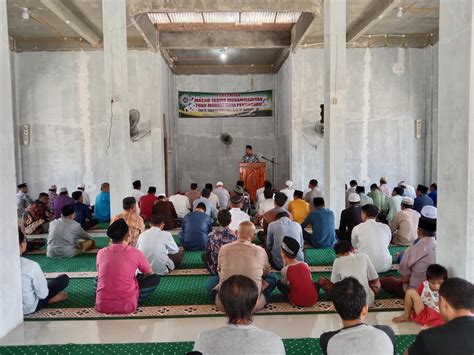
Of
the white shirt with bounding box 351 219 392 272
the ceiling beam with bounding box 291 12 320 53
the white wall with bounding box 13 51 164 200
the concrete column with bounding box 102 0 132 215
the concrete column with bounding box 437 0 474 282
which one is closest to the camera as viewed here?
the concrete column with bounding box 437 0 474 282

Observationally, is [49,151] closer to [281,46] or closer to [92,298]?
[281,46]

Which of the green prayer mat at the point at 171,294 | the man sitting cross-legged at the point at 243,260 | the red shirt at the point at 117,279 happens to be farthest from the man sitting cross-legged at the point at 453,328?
the red shirt at the point at 117,279

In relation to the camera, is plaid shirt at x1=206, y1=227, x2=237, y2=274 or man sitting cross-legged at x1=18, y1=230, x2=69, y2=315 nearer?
man sitting cross-legged at x1=18, y1=230, x2=69, y2=315

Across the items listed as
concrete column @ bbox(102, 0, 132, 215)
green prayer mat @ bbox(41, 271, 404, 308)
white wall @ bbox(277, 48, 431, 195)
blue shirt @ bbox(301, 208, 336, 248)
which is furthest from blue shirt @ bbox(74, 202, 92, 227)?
white wall @ bbox(277, 48, 431, 195)

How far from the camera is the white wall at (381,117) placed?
10.4 meters

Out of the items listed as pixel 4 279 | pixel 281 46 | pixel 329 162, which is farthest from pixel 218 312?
pixel 281 46

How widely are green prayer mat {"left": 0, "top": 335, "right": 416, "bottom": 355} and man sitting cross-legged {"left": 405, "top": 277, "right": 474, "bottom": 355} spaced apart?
1017 mm

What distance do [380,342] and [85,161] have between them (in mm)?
9724

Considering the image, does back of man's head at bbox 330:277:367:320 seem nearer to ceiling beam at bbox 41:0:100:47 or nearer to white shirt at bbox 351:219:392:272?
white shirt at bbox 351:219:392:272

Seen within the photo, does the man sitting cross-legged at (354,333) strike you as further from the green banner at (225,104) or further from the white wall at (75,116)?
A: the green banner at (225,104)

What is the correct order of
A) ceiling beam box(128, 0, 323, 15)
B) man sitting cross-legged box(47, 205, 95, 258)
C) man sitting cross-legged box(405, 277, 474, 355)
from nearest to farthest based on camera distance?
man sitting cross-legged box(405, 277, 474, 355)
man sitting cross-legged box(47, 205, 95, 258)
ceiling beam box(128, 0, 323, 15)

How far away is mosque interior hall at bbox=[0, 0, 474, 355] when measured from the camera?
294cm

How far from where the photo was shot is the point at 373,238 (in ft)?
14.1

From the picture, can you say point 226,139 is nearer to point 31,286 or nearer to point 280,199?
point 280,199
